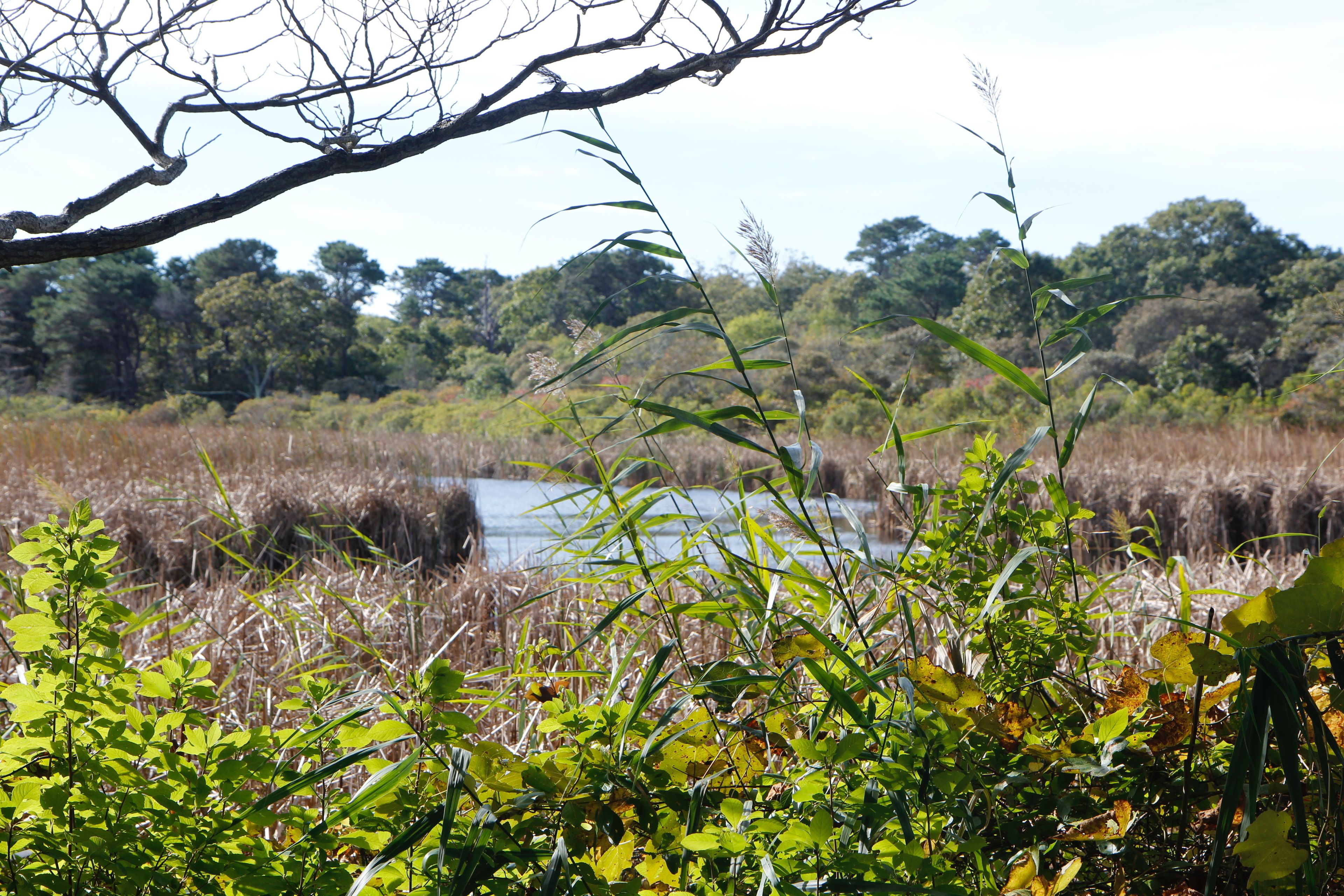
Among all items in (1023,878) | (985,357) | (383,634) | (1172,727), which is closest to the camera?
(1023,878)

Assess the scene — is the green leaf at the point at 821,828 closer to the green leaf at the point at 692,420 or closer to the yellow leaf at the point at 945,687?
the yellow leaf at the point at 945,687

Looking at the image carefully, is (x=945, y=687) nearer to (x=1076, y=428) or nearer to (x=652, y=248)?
(x=1076, y=428)

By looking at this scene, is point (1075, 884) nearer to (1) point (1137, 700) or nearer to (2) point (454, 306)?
(1) point (1137, 700)

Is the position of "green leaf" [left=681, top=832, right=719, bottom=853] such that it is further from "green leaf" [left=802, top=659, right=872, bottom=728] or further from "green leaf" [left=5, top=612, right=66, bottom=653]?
"green leaf" [left=5, top=612, right=66, bottom=653]

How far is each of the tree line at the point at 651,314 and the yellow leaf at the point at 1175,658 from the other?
18.9 meters

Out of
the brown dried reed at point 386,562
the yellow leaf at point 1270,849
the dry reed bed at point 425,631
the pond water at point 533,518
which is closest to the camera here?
the yellow leaf at point 1270,849

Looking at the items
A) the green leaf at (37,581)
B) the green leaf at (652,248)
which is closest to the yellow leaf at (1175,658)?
the green leaf at (652,248)

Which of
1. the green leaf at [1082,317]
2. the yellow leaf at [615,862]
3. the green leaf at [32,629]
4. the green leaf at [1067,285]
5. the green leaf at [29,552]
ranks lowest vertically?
Result: the yellow leaf at [615,862]

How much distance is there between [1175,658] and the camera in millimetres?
821

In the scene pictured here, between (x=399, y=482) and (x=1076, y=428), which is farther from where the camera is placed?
(x=399, y=482)

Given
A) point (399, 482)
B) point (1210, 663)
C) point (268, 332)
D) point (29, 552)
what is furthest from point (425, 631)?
point (268, 332)

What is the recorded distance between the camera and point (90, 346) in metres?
30.4

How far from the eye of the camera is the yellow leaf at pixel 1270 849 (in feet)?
2.15

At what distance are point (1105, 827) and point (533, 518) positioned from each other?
394cm
